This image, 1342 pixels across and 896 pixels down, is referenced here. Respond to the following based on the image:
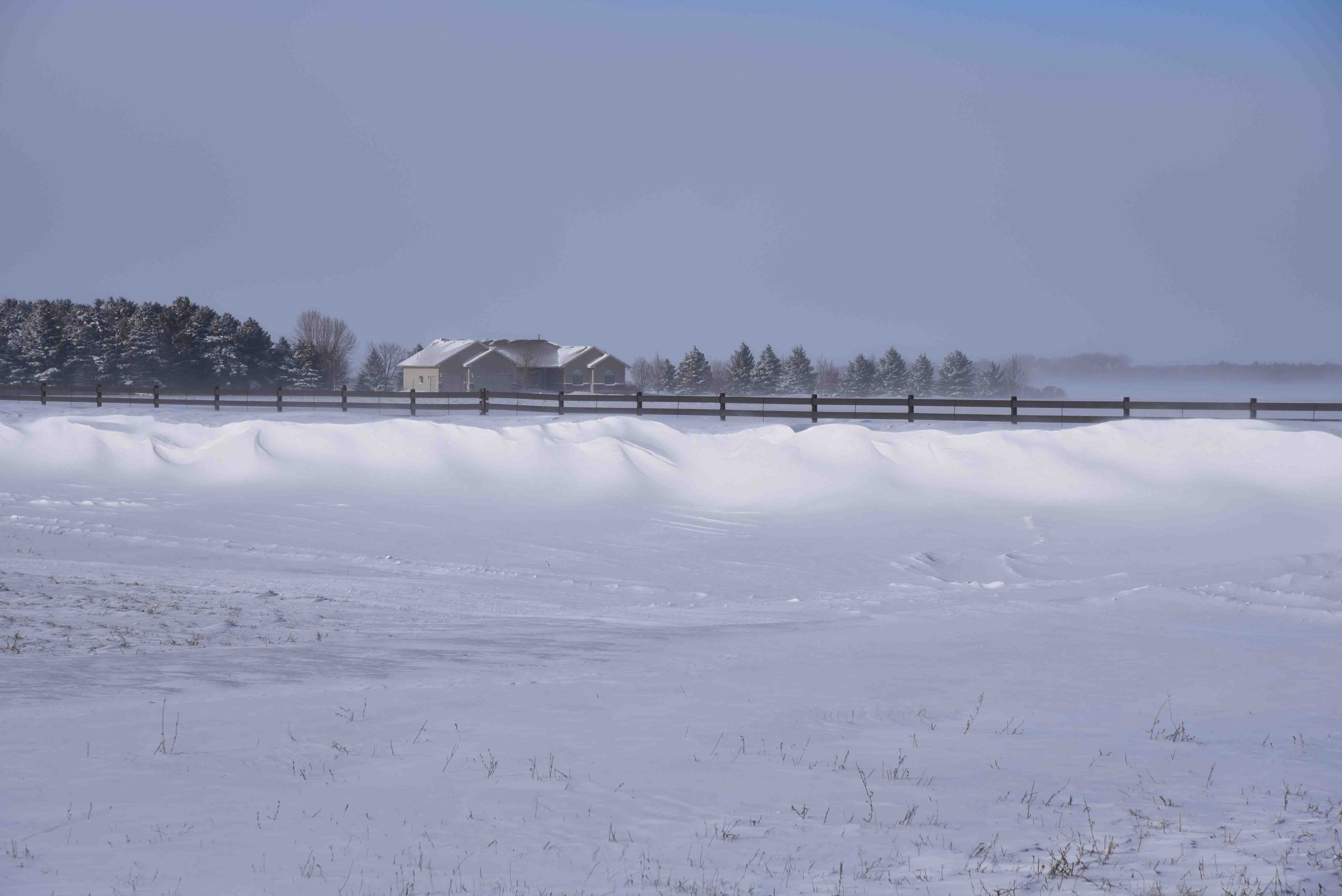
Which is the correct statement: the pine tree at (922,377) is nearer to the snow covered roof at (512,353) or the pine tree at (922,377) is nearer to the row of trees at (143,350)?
the snow covered roof at (512,353)

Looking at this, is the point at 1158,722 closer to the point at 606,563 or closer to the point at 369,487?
the point at 606,563

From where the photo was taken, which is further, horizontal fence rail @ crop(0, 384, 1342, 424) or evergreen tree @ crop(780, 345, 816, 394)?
evergreen tree @ crop(780, 345, 816, 394)

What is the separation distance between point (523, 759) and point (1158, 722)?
5.19m

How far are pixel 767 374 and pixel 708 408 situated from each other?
51.9m

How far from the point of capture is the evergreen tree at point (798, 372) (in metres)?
92.1

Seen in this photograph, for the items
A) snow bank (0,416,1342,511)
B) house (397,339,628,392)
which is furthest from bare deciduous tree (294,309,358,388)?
snow bank (0,416,1342,511)

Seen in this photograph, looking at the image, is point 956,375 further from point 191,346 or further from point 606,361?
point 191,346

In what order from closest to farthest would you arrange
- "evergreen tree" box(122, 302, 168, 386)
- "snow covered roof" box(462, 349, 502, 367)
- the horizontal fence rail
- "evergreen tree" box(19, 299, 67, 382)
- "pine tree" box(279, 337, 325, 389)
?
the horizontal fence rail
"evergreen tree" box(122, 302, 168, 386)
"evergreen tree" box(19, 299, 67, 382)
"pine tree" box(279, 337, 325, 389)
"snow covered roof" box(462, 349, 502, 367)

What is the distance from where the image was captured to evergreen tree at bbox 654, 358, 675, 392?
321 feet

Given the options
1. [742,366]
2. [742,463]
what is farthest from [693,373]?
[742,463]

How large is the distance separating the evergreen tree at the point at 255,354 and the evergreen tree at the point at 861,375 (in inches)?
1913

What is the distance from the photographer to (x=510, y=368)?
82.2 meters

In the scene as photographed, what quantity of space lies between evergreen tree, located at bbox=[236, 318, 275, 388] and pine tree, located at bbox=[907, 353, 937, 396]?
182 ft

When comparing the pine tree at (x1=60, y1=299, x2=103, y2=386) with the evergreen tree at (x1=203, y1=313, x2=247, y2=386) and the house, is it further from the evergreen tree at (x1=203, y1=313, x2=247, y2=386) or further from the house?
the house
